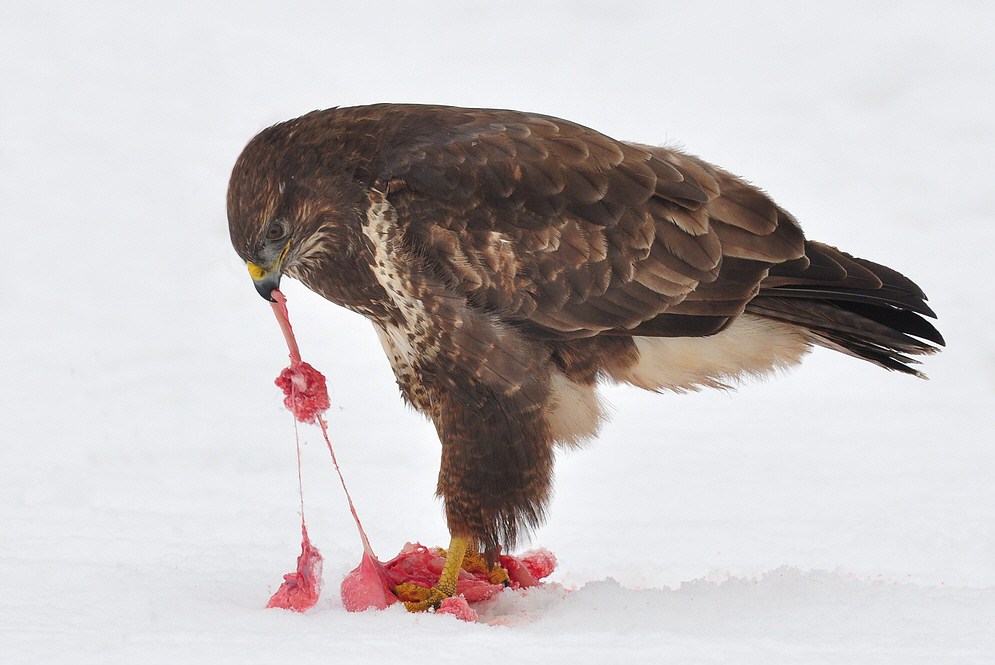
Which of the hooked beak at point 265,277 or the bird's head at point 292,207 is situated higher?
the bird's head at point 292,207

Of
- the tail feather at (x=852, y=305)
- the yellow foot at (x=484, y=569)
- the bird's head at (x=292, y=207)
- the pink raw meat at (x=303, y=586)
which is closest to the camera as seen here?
the pink raw meat at (x=303, y=586)

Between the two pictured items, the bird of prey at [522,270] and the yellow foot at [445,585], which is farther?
the yellow foot at [445,585]

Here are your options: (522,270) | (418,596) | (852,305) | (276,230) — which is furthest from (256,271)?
(852,305)

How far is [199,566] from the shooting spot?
506 centimetres

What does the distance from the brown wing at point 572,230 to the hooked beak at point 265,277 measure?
52cm

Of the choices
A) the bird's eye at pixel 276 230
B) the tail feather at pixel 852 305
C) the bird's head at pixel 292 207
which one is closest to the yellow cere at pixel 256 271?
the bird's head at pixel 292 207

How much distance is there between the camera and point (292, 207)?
460 cm

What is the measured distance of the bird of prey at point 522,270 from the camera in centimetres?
448

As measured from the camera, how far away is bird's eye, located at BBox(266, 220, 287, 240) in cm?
459

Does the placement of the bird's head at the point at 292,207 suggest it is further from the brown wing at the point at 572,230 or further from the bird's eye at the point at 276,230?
the brown wing at the point at 572,230

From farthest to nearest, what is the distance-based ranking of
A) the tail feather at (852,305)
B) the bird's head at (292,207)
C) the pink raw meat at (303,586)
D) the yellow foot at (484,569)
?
the yellow foot at (484,569)
the tail feather at (852,305)
the bird's head at (292,207)
the pink raw meat at (303,586)

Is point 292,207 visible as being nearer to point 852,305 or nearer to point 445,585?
point 445,585

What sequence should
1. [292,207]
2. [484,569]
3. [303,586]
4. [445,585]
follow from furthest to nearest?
[484,569], [445,585], [292,207], [303,586]

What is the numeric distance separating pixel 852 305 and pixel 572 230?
1.12 m
